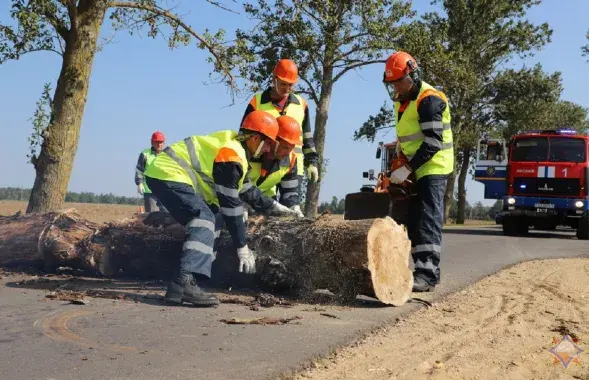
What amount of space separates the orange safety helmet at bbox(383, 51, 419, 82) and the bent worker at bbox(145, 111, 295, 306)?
1377 millimetres

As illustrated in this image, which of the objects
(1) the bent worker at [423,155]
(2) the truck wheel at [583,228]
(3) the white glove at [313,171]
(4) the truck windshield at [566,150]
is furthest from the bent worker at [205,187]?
(2) the truck wheel at [583,228]

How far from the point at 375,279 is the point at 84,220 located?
11.7ft

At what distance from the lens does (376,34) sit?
19.7 meters

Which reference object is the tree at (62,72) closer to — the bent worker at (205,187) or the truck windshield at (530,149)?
the bent worker at (205,187)

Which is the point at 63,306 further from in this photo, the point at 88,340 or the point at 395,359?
the point at 395,359

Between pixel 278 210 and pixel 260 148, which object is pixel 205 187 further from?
pixel 278 210

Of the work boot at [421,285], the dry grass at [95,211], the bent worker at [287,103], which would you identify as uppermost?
the bent worker at [287,103]

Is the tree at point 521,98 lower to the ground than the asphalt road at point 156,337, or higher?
higher

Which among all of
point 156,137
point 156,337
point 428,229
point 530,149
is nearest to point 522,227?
point 530,149

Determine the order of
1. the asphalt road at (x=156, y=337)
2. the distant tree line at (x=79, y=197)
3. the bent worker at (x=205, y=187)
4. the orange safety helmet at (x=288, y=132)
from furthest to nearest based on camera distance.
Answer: the distant tree line at (x=79, y=197), the orange safety helmet at (x=288, y=132), the bent worker at (x=205, y=187), the asphalt road at (x=156, y=337)

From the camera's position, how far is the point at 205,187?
19.7 feet

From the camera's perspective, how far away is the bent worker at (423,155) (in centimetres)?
643

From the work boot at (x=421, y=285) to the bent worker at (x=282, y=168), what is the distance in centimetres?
129

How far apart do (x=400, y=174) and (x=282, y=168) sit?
47.7 inches
